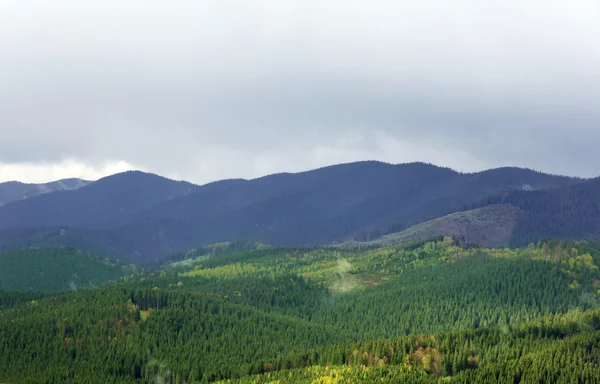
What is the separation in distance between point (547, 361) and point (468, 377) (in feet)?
77.1

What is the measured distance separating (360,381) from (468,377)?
3149cm

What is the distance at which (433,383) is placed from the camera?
7500 inches

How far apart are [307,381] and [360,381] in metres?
16.5

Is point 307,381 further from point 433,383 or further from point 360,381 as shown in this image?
point 433,383

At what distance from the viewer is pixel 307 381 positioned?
652 ft

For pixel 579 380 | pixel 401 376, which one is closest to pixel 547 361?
pixel 579 380

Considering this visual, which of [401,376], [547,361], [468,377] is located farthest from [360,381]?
[547,361]

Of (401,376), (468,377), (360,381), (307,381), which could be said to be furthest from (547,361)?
(307,381)

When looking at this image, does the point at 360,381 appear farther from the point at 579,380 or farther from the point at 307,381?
the point at 579,380

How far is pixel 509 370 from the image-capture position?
19438cm

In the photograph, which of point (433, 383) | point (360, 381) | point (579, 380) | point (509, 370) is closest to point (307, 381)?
point (360, 381)

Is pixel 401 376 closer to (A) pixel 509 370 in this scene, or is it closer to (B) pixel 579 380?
(A) pixel 509 370

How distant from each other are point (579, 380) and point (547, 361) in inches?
409

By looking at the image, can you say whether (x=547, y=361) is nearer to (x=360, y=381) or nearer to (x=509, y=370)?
(x=509, y=370)
